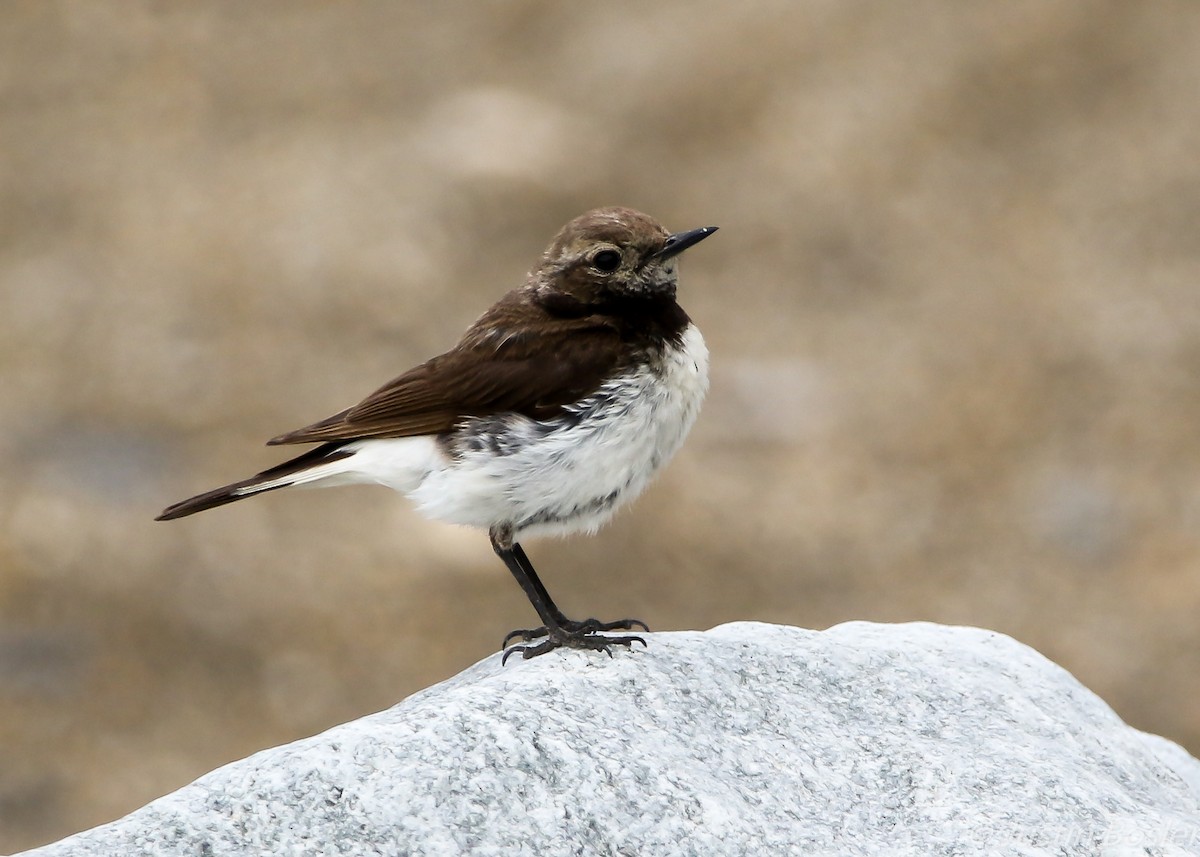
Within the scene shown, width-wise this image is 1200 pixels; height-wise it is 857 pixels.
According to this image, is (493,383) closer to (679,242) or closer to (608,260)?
(608,260)

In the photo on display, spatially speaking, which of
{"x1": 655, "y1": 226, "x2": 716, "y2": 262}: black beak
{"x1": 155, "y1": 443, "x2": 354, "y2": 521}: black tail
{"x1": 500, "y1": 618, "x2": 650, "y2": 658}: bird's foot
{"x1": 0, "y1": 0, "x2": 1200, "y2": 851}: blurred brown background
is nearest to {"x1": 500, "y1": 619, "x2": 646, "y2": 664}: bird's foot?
{"x1": 500, "y1": 618, "x2": 650, "y2": 658}: bird's foot

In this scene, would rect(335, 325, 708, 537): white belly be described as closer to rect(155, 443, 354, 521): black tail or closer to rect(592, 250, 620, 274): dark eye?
rect(155, 443, 354, 521): black tail

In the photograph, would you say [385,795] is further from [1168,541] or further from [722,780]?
[1168,541]

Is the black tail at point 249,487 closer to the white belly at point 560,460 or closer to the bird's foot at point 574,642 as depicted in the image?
the white belly at point 560,460

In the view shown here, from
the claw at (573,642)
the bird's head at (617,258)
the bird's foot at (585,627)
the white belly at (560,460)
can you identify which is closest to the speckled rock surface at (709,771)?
the claw at (573,642)

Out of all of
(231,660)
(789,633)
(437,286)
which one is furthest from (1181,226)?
(789,633)

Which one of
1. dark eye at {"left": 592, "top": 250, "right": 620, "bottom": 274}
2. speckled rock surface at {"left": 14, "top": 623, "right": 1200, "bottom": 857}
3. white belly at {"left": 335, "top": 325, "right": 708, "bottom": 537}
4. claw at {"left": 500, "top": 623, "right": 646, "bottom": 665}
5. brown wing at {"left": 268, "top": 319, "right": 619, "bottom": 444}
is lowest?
speckled rock surface at {"left": 14, "top": 623, "right": 1200, "bottom": 857}
